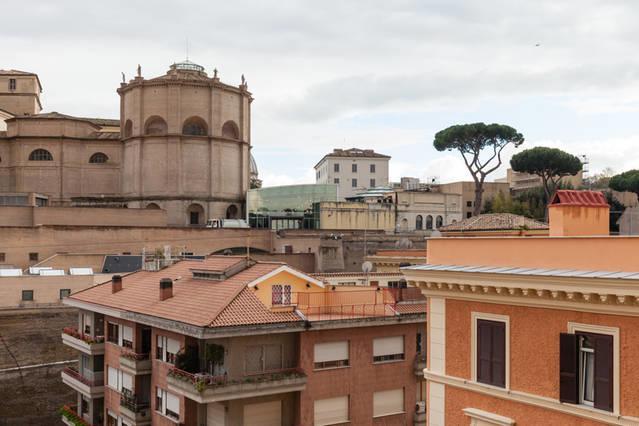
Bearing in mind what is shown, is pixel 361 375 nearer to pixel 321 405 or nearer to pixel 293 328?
pixel 321 405

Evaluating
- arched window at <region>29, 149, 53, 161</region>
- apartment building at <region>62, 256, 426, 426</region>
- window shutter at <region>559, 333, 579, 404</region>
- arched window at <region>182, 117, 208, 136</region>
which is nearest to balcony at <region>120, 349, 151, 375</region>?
Result: apartment building at <region>62, 256, 426, 426</region>

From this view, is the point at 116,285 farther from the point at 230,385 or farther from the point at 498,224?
the point at 498,224

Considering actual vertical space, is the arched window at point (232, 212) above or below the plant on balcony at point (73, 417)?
above

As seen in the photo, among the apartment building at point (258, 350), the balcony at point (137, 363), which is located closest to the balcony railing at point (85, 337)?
the apartment building at point (258, 350)

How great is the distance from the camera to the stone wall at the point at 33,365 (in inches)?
1407

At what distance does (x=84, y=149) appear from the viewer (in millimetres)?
66625

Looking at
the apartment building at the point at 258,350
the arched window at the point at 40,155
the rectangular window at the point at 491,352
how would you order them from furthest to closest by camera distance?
the arched window at the point at 40,155, the apartment building at the point at 258,350, the rectangular window at the point at 491,352

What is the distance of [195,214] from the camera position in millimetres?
64625

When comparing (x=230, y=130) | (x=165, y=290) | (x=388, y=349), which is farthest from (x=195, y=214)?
(x=388, y=349)

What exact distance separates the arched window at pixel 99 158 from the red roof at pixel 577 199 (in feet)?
194

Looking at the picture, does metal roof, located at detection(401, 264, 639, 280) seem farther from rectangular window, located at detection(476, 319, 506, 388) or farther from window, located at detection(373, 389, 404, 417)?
window, located at detection(373, 389, 404, 417)

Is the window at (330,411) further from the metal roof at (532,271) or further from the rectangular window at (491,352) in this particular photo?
the rectangular window at (491,352)

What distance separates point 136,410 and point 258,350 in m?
6.01

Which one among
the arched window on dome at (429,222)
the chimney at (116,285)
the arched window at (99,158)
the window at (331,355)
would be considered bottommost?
the window at (331,355)
